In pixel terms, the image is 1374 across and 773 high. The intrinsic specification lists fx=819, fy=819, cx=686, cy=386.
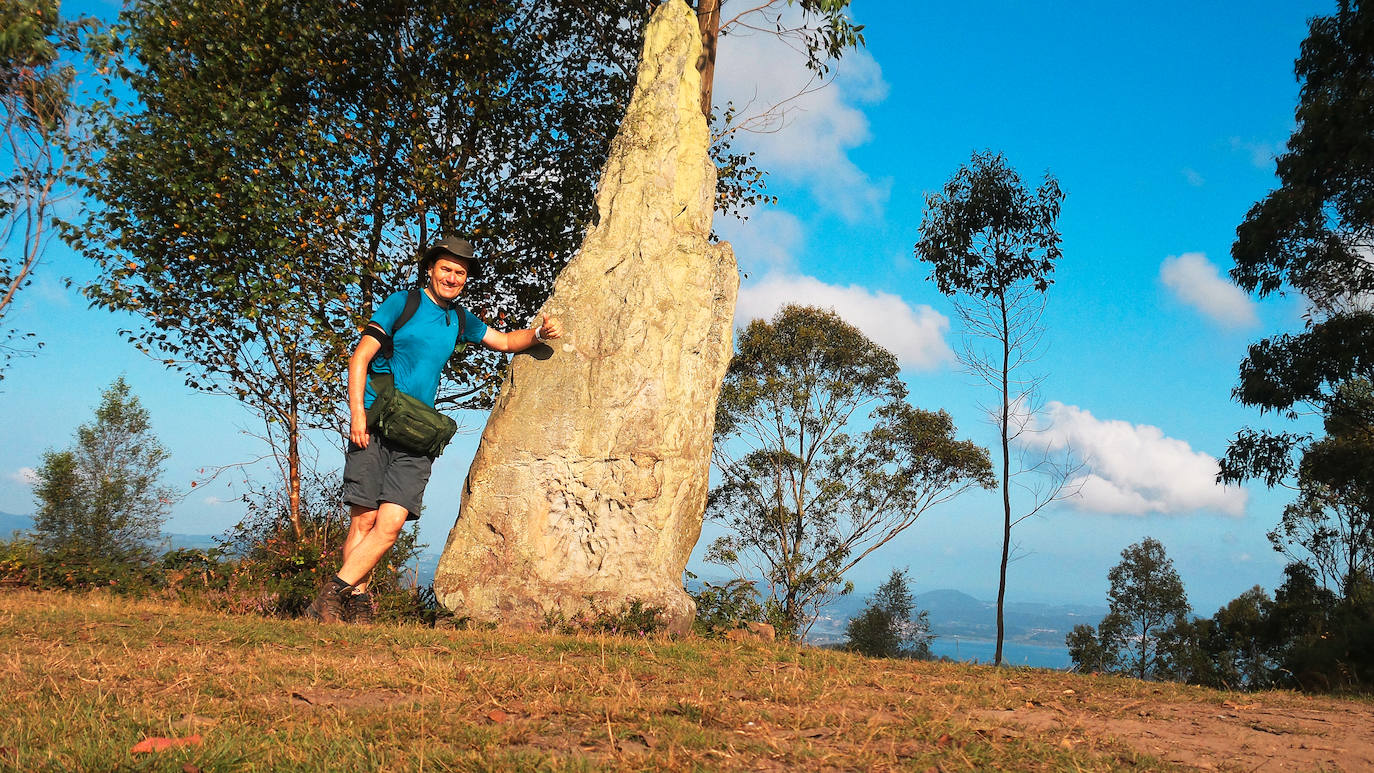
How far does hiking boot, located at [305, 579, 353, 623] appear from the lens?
23.2 ft

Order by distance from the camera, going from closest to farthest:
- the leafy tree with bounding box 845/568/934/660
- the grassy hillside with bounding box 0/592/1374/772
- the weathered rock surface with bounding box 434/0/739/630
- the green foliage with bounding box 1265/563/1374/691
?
1. the grassy hillside with bounding box 0/592/1374/772
2. the weathered rock surface with bounding box 434/0/739/630
3. the green foliage with bounding box 1265/563/1374/691
4. the leafy tree with bounding box 845/568/934/660

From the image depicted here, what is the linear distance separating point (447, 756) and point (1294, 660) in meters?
A: 14.5

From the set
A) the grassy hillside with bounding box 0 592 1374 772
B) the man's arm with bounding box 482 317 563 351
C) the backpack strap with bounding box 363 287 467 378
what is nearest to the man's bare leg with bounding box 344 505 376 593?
the grassy hillside with bounding box 0 592 1374 772

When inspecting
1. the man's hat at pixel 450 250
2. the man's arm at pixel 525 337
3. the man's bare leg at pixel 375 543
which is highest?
the man's hat at pixel 450 250

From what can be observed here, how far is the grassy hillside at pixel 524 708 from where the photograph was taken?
10.5ft

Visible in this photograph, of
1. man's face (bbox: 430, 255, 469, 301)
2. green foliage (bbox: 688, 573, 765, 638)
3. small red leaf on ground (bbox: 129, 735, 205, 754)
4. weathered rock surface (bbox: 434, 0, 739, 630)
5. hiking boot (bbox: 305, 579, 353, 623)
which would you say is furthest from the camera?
green foliage (bbox: 688, 573, 765, 638)

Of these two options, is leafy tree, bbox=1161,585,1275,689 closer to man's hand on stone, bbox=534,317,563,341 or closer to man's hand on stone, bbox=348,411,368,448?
man's hand on stone, bbox=534,317,563,341

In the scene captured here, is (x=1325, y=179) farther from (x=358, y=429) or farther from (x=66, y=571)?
(x=66, y=571)

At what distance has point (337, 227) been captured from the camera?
1119cm

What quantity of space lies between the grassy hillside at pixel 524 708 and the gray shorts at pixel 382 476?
1.11m

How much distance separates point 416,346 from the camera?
23.5 ft

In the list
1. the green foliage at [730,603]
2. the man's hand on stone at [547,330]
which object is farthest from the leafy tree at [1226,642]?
the man's hand on stone at [547,330]

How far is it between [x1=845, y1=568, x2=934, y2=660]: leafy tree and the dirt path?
24.3 m

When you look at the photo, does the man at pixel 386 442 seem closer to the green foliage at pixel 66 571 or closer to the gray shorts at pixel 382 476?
the gray shorts at pixel 382 476
